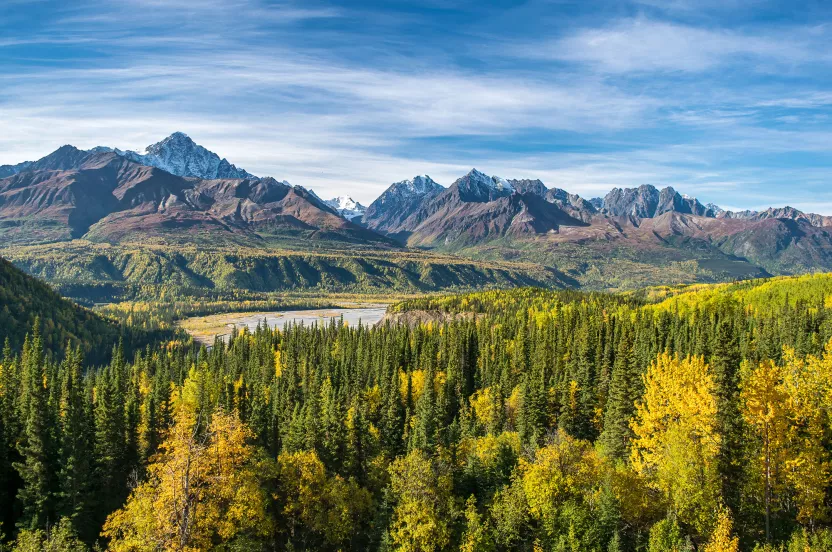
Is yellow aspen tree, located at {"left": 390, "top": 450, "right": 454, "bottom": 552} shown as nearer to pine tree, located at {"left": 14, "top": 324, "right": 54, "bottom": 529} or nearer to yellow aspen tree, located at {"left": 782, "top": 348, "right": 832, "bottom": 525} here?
yellow aspen tree, located at {"left": 782, "top": 348, "right": 832, "bottom": 525}

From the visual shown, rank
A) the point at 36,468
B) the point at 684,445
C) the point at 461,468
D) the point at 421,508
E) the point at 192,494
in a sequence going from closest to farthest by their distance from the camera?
the point at 192,494
the point at 684,445
the point at 421,508
the point at 36,468
the point at 461,468

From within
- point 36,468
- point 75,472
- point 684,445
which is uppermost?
point 684,445

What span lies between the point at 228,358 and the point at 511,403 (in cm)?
11233

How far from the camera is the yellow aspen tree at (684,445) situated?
183ft

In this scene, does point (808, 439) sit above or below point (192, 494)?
above

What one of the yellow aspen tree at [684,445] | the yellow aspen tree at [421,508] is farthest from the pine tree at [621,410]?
the yellow aspen tree at [421,508]

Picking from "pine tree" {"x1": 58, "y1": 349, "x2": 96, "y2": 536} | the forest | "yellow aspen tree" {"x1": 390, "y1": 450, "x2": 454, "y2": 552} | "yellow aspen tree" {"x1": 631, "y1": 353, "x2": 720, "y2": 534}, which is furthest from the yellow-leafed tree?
"yellow aspen tree" {"x1": 631, "y1": 353, "x2": 720, "y2": 534}

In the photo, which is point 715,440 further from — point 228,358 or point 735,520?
point 228,358

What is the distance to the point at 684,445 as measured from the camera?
196ft

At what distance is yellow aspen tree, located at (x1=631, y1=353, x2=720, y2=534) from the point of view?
5581 centimetres

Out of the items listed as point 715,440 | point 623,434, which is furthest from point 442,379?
point 715,440

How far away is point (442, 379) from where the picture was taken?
443ft

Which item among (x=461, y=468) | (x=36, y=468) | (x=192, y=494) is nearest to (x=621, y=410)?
(x=461, y=468)

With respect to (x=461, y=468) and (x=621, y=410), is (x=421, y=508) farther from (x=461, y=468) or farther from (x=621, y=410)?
(x=621, y=410)
